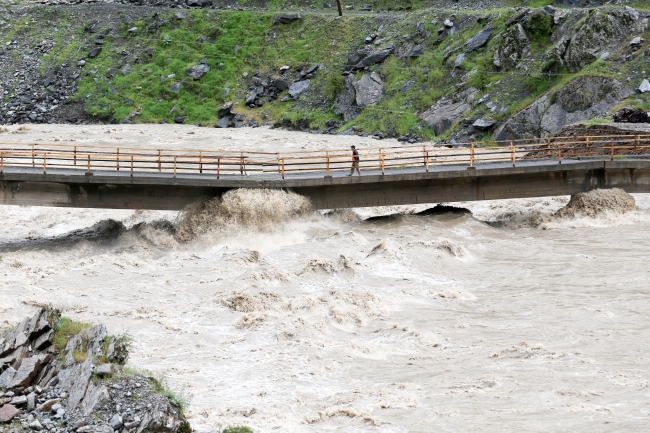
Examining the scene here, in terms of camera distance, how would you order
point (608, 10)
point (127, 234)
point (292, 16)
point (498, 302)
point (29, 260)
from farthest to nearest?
point (292, 16), point (608, 10), point (127, 234), point (29, 260), point (498, 302)

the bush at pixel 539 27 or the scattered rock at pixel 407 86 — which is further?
the scattered rock at pixel 407 86

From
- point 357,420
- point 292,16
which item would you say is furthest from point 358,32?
point 357,420

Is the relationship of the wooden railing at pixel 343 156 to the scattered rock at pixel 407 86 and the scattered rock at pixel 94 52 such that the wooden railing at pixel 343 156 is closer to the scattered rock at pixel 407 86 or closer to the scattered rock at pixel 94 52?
the scattered rock at pixel 407 86

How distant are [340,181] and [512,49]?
1104 inches

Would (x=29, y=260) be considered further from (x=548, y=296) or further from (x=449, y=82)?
(x=449, y=82)

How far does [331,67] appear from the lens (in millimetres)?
69312

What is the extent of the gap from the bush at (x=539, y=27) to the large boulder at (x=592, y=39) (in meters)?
3.95

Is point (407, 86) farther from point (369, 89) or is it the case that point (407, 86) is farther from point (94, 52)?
point (94, 52)

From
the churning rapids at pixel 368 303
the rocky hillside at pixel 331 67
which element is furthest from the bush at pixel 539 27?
the churning rapids at pixel 368 303

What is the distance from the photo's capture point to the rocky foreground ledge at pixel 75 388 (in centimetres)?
1531

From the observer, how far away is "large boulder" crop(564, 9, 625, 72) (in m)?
53.2

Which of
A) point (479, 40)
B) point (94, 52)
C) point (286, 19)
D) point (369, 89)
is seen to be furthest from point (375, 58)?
point (94, 52)

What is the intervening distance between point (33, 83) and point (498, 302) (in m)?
58.6

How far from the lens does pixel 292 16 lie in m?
79.1
